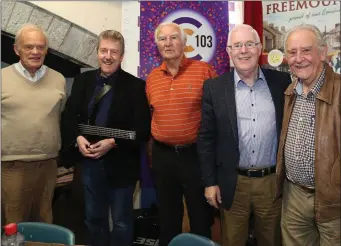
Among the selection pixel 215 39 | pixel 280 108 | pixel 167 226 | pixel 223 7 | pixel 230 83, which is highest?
pixel 223 7

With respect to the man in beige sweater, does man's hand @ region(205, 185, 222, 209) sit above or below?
below

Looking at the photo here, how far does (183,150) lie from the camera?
7.36 ft

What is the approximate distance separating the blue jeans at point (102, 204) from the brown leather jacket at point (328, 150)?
118 cm

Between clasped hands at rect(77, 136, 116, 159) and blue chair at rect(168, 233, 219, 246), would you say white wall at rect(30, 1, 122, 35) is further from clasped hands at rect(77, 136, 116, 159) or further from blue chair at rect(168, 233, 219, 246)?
blue chair at rect(168, 233, 219, 246)

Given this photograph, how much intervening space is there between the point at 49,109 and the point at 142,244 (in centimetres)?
131

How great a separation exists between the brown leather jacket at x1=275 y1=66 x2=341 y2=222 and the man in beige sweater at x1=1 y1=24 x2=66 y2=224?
1594 mm

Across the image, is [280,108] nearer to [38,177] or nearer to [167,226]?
[167,226]

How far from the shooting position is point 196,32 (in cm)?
336

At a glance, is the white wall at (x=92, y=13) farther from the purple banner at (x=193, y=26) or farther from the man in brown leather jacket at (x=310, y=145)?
the man in brown leather jacket at (x=310, y=145)

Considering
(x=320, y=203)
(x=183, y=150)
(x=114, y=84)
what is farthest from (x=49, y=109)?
(x=320, y=203)

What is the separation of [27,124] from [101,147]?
48 centimetres

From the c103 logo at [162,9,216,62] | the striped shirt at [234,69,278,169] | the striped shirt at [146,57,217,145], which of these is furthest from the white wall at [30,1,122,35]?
the striped shirt at [234,69,278,169]

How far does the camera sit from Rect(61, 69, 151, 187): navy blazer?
2.30 meters

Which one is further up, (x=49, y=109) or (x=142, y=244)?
(x=49, y=109)
